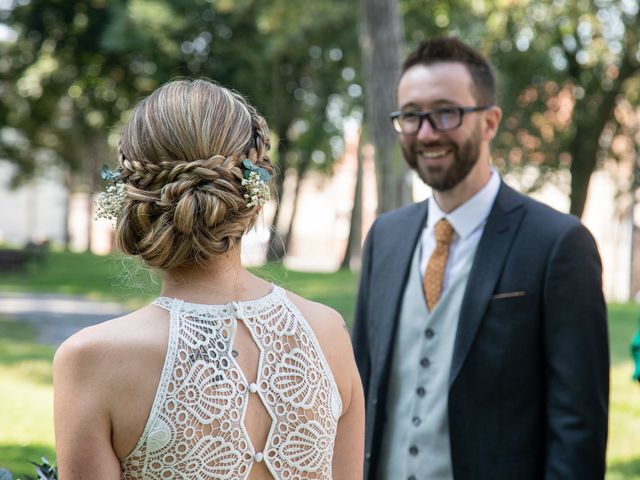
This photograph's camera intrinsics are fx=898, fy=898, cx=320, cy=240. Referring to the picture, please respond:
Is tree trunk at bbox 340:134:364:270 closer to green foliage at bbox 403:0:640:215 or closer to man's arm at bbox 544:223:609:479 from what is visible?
green foliage at bbox 403:0:640:215

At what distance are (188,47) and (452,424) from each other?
68.3ft

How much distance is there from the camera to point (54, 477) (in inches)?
79.6

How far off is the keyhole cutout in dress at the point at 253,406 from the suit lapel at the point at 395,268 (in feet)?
4.59

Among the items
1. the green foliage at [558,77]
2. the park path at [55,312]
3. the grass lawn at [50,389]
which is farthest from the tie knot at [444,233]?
the green foliage at [558,77]

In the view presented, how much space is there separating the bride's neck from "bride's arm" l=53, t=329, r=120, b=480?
25 cm

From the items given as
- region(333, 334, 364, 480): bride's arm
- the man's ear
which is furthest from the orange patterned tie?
region(333, 334, 364, 480): bride's arm

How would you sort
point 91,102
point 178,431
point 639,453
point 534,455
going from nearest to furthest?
point 178,431, point 534,455, point 639,453, point 91,102

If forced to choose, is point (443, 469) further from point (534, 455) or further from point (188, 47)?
point (188, 47)

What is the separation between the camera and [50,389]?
9.63 metres

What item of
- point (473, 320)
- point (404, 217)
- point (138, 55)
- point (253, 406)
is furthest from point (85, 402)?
point (138, 55)

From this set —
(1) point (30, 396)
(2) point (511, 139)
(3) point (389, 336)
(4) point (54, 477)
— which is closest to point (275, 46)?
(2) point (511, 139)

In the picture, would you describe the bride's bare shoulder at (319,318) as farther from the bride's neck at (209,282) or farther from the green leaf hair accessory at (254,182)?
the green leaf hair accessory at (254,182)

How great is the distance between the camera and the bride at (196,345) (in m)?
1.75

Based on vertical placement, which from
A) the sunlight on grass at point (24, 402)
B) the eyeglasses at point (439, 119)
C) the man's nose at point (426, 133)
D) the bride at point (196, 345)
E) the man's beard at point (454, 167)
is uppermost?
the eyeglasses at point (439, 119)
